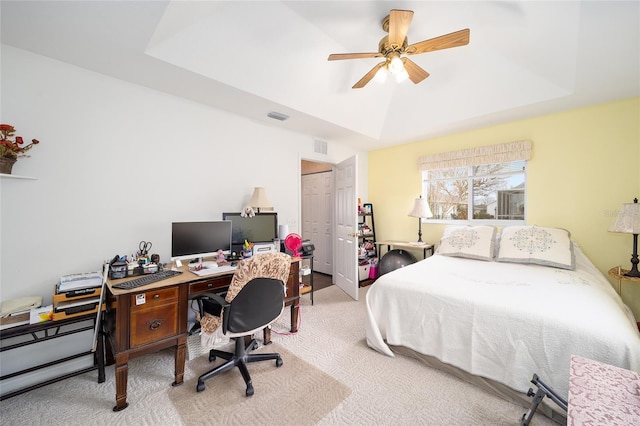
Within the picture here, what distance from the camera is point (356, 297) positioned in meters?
3.70

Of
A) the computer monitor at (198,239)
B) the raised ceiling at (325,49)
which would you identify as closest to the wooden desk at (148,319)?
the computer monitor at (198,239)

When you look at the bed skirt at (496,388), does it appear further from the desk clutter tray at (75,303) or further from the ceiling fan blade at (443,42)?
the desk clutter tray at (75,303)

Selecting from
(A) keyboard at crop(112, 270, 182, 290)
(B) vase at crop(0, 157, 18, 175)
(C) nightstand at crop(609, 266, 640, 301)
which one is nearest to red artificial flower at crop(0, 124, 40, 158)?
(B) vase at crop(0, 157, 18, 175)

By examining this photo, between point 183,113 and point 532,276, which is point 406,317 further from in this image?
point 183,113

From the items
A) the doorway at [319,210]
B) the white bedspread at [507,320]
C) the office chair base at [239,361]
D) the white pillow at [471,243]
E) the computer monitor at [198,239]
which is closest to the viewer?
the white bedspread at [507,320]

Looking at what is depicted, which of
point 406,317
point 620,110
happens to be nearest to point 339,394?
point 406,317

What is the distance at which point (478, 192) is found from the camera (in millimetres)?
3963

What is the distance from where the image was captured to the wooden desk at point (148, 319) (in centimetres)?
172

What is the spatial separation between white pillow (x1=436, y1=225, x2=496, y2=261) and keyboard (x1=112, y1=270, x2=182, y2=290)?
312 centimetres

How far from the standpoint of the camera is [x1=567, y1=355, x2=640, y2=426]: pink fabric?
2.52 feet

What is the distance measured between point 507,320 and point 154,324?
8.17ft

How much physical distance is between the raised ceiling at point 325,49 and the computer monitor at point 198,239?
4.53 ft

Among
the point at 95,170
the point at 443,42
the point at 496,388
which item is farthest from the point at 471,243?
the point at 95,170

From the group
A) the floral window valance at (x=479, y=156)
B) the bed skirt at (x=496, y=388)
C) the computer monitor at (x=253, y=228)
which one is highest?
the floral window valance at (x=479, y=156)
